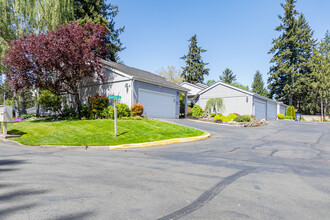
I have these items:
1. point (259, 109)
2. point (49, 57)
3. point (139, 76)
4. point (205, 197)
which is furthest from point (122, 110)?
point (259, 109)

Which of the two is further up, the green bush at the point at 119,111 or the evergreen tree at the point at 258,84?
the evergreen tree at the point at 258,84

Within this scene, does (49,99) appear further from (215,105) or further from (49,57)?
(215,105)

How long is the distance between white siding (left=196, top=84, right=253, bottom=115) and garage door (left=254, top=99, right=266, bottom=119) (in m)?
1.48

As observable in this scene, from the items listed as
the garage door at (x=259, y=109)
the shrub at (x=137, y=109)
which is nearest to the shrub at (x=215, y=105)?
the garage door at (x=259, y=109)

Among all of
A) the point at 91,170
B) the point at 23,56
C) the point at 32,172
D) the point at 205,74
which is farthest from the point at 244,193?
the point at 205,74

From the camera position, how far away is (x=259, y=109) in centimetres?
2789

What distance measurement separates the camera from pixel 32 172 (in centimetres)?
437

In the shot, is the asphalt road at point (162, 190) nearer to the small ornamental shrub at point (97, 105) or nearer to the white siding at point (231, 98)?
the small ornamental shrub at point (97, 105)

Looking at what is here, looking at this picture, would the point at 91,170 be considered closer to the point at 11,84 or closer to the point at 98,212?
the point at 98,212

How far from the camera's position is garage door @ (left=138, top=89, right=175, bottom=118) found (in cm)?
1789

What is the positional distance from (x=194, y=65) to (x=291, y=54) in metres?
21.8

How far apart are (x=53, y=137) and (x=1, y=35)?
16.5m

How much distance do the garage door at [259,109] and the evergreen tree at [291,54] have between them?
1719 cm

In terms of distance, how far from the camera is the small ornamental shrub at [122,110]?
51.6 feet
